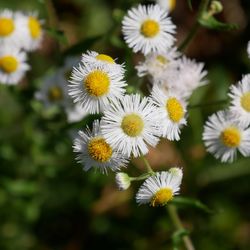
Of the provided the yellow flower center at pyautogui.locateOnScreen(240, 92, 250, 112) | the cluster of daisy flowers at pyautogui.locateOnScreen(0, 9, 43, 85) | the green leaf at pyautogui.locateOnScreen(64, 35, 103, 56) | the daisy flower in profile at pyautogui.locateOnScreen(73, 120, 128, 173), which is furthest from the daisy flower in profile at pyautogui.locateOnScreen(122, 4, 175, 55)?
the cluster of daisy flowers at pyautogui.locateOnScreen(0, 9, 43, 85)

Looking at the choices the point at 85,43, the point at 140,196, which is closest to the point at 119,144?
the point at 140,196

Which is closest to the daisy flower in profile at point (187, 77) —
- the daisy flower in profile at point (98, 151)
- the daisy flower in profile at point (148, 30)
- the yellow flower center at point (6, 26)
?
the daisy flower in profile at point (148, 30)

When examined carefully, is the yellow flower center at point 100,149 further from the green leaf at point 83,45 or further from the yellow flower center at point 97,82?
the green leaf at point 83,45

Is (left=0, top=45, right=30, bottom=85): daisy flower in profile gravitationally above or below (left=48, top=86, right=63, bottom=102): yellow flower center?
above

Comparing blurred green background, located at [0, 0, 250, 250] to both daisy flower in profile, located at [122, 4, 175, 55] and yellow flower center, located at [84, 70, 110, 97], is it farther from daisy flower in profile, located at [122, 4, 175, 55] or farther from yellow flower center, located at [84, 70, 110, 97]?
yellow flower center, located at [84, 70, 110, 97]

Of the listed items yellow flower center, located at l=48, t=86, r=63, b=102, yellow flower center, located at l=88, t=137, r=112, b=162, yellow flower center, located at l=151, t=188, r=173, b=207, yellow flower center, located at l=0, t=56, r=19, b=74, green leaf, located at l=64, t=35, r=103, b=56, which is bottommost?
yellow flower center, located at l=151, t=188, r=173, b=207

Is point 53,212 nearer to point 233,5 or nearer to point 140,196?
point 140,196

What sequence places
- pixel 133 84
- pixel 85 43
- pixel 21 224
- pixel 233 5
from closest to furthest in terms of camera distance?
pixel 133 84 → pixel 85 43 → pixel 21 224 → pixel 233 5

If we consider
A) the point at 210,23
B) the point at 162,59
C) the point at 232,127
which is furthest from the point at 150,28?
the point at 232,127
